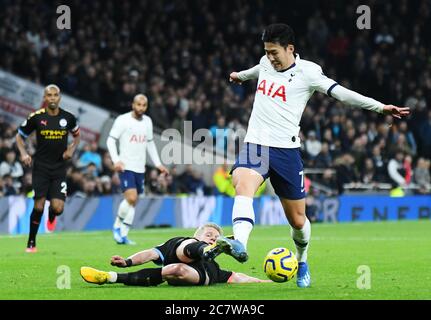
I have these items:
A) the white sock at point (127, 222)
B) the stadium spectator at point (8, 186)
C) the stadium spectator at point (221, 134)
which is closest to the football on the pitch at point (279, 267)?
the white sock at point (127, 222)

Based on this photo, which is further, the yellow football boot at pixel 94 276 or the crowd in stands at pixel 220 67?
the crowd in stands at pixel 220 67

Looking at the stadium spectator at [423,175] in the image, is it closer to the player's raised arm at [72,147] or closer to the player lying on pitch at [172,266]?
the player's raised arm at [72,147]

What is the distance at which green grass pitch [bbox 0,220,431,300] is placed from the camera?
952cm

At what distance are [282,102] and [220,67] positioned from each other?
20831 mm

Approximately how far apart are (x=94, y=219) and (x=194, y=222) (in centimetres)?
251

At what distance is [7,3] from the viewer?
27.2m

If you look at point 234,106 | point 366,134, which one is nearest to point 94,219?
point 234,106

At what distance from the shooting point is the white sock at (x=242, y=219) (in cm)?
936

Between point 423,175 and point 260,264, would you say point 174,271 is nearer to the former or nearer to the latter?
point 260,264

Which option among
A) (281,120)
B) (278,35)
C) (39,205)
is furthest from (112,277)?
(39,205)

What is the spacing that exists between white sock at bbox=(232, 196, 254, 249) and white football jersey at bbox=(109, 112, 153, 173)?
8.70 metres

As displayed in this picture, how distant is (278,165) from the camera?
997cm

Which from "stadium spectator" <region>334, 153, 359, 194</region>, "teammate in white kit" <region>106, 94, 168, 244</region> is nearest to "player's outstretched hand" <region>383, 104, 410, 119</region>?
"teammate in white kit" <region>106, 94, 168, 244</region>

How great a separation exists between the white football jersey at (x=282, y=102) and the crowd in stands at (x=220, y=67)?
1241 cm
